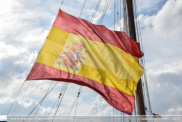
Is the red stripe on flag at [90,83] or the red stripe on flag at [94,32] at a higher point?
the red stripe on flag at [94,32]

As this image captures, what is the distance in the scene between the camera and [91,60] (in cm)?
884

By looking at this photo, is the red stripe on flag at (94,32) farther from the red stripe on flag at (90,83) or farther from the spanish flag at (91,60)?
the red stripe on flag at (90,83)

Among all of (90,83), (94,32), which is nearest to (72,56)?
(90,83)

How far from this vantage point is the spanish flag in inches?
308

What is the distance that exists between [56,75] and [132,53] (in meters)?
5.00

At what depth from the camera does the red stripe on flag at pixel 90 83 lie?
7.33 metres

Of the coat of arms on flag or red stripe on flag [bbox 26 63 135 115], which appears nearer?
red stripe on flag [bbox 26 63 135 115]

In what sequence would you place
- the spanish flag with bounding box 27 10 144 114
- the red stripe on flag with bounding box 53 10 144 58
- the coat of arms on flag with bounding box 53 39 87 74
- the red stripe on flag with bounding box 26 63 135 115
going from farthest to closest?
the red stripe on flag with bounding box 53 10 144 58, the coat of arms on flag with bounding box 53 39 87 74, the spanish flag with bounding box 27 10 144 114, the red stripe on flag with bounding box 26 63 135 115

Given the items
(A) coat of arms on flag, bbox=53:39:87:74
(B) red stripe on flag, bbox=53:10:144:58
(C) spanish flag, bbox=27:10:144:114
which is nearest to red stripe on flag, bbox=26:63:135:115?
(C) spanish flag, bbox=27:10:144:114

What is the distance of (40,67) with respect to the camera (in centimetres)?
744

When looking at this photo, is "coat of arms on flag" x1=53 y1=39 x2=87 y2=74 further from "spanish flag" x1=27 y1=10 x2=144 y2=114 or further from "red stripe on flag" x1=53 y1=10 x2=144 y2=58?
"red stripe on flag" x1=53 y1=10 x2=144 y2=58

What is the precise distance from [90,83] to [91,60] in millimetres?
1305

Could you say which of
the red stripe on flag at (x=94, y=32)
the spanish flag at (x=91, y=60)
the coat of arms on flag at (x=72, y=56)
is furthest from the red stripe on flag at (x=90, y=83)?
the red stripe on flag at (x=94, y=32)

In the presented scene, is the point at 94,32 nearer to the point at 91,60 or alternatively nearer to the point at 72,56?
the point at 91,60
